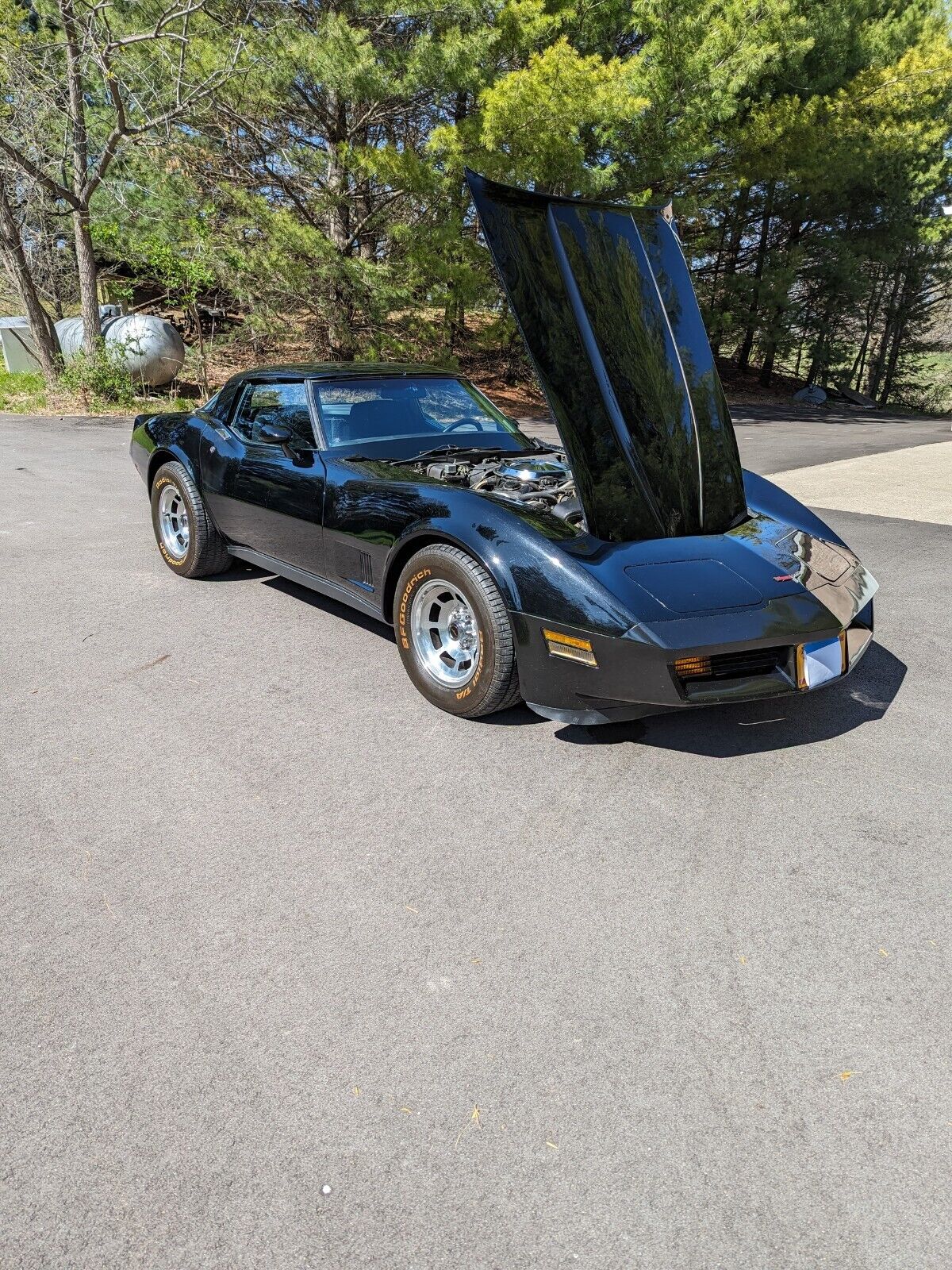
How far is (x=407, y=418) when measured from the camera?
14.9 ft

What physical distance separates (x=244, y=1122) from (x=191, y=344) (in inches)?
738

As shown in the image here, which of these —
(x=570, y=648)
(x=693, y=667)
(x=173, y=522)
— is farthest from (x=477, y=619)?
(x=173, y=522)

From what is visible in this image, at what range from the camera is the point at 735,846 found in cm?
260

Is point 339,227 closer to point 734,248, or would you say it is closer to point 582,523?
point 582,523

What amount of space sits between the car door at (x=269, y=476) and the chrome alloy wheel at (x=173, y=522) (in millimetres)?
446

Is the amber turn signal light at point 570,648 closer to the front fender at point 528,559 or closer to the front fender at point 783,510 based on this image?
the front fender at point 528,559

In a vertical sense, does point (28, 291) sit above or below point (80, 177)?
below

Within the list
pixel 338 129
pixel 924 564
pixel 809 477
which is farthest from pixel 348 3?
pixel 924 564

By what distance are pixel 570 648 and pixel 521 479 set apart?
4.71 ft

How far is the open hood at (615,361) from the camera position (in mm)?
3314

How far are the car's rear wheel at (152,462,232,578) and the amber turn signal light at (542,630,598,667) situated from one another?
106 inches

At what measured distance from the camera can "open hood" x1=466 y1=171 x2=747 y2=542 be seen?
3.31 meters

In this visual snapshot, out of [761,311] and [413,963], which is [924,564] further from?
[761,311]

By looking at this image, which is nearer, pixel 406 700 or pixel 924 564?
pixel 406 700
